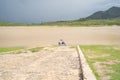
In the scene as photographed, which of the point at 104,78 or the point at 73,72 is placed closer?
the point at 104,78

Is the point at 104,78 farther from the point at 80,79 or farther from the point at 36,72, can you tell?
the point at 36,72

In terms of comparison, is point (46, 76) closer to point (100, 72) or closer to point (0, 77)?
point (0, 77)

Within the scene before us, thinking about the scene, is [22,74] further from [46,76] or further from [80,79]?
[80,79]

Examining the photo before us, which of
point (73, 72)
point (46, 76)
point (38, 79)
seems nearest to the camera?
point (38, 79)

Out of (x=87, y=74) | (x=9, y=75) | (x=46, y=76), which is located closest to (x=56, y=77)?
(x=46, y=76)

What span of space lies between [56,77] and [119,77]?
2.27 metres

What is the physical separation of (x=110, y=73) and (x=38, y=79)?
3.04 m

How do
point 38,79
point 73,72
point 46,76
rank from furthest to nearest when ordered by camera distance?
point 73,72 → point 46,76 → point 38,79

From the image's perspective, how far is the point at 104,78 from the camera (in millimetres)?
10461

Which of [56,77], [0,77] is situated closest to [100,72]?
[56,77]

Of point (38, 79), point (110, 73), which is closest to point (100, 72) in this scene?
point (110, 73)

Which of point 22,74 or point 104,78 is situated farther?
point 22,74

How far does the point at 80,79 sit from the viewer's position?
1023cm

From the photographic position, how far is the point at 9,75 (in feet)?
36.4
